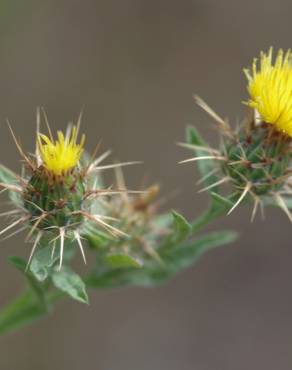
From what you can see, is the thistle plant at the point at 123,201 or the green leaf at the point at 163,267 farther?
the green leaf at the point at 163,267

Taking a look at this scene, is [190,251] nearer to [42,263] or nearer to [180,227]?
[180,227]

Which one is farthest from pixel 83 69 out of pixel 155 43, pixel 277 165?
pixel 277 165

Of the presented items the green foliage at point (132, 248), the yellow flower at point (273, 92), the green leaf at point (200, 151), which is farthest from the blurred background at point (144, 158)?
the yellow flower at point (273, 92)

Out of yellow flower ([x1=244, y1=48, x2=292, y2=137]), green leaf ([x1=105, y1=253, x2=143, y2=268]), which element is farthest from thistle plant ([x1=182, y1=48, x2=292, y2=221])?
green leaf ([x1=105, y1=253, x2=143, y2=268])

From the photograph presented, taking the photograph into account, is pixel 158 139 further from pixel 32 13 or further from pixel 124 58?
pixel 32 13

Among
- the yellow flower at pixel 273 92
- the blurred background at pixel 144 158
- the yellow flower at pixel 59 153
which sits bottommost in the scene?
the blurred background at pixel 144 158

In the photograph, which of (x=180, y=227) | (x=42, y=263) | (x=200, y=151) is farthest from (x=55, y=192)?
(x=200, y=151)

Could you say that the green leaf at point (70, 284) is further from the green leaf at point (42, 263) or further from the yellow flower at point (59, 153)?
the yellow flower at point (59, 153)
